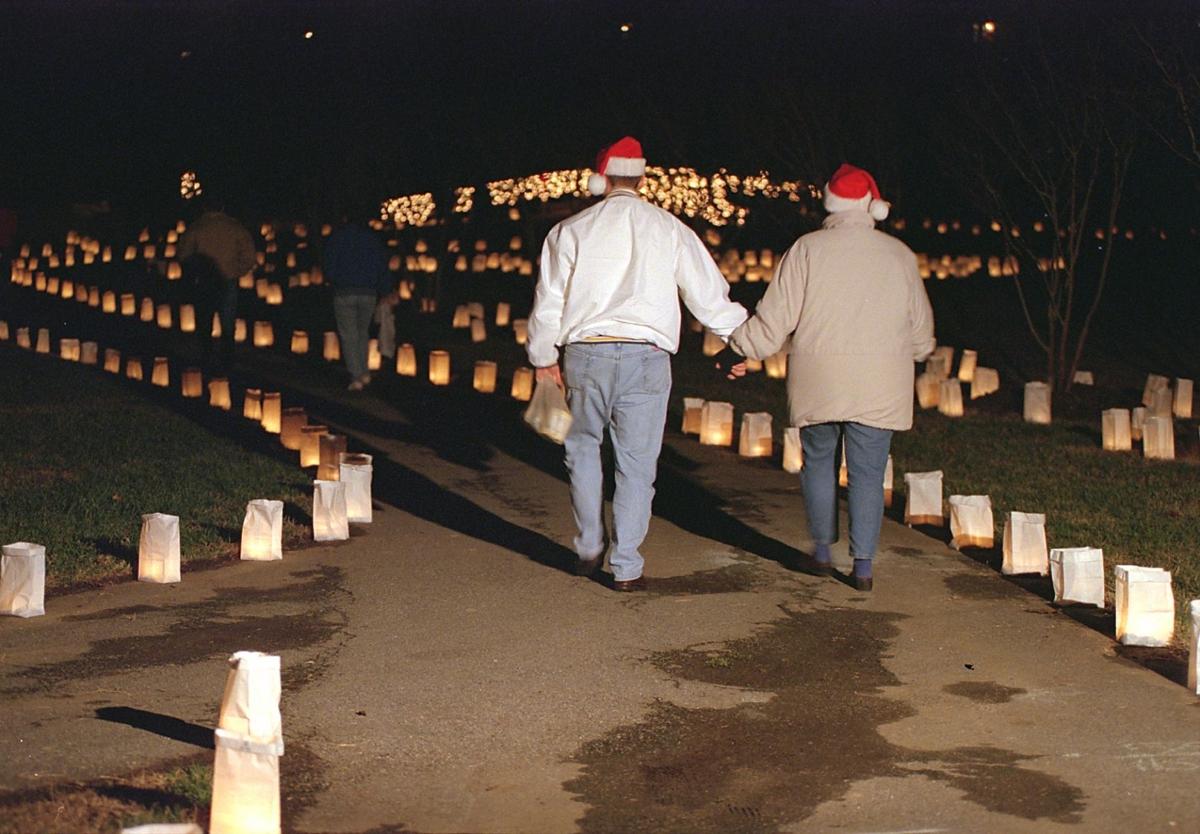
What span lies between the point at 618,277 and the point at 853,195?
1.18 metres

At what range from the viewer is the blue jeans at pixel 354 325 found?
16375 millimetres

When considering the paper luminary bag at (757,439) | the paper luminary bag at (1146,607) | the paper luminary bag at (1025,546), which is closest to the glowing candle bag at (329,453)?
Answer: the paper luminary bag at (757,439)

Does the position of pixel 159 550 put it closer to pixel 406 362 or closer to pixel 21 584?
pixel 21 584

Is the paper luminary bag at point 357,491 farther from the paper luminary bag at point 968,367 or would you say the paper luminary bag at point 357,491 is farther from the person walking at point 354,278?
the paper luminary bag at point 968,367

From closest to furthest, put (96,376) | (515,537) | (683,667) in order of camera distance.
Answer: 1. (683,667)
2. (515,537)
3. (96,376)

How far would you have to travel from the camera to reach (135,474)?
11719 mm

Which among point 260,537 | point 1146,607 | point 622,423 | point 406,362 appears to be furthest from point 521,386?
point 1146,607

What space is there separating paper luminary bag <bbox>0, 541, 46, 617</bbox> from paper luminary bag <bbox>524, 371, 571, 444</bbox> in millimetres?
2257

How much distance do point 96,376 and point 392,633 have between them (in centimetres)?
1157

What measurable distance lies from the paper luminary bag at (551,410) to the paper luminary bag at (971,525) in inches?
90.9

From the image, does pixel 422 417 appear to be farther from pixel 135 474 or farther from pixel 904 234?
pixel 904 234

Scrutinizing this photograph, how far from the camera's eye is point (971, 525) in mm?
9266

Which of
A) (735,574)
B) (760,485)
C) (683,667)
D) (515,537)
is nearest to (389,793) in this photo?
(683,667)

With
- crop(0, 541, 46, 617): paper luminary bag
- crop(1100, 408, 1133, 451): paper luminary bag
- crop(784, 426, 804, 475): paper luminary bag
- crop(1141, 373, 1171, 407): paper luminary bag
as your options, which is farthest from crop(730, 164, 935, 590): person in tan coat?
crop(1141, 373, 1171, 407): paper luminary bag
